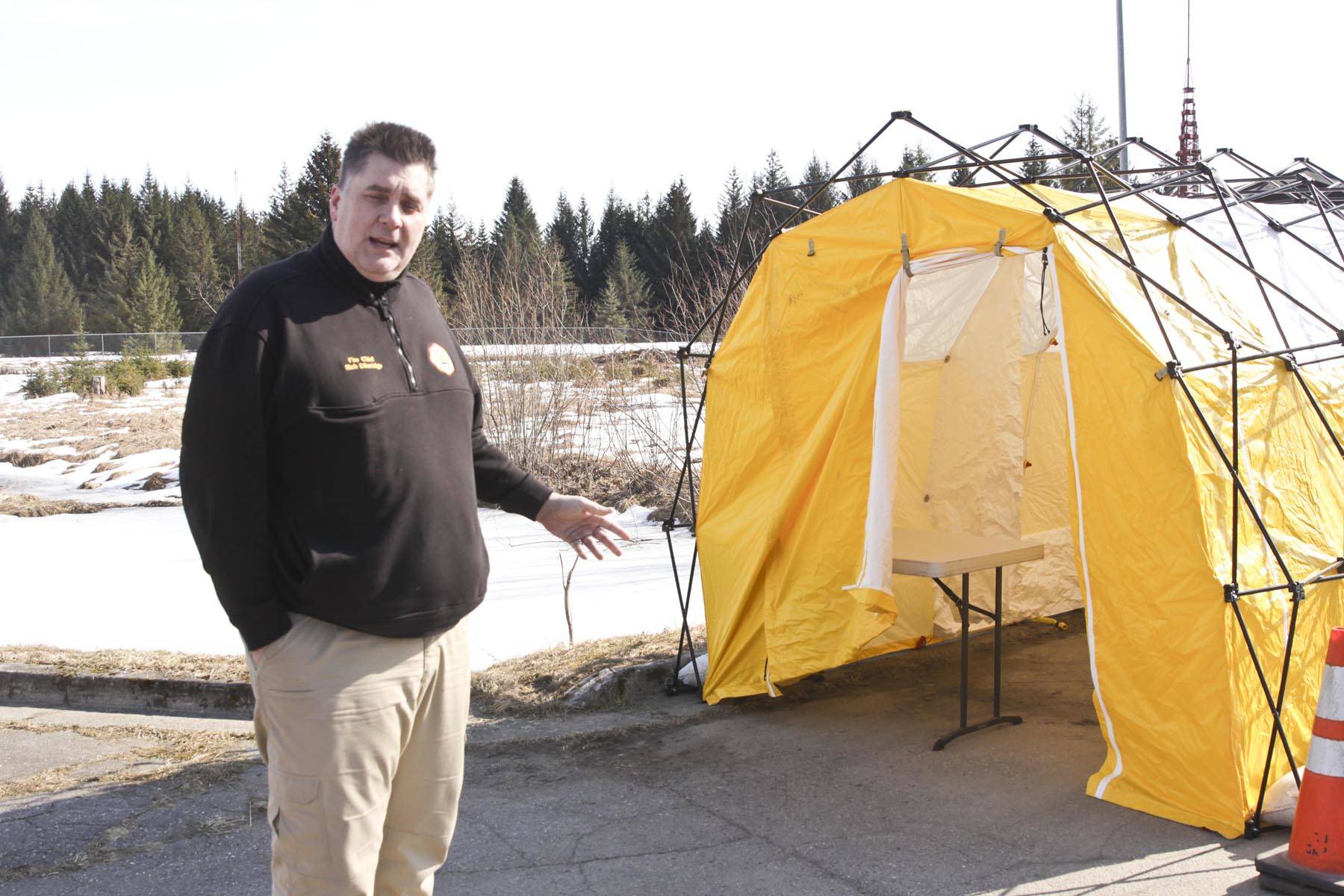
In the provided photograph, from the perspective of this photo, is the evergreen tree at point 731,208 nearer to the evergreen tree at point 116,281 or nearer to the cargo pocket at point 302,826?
the evergreen tree at point 116,281

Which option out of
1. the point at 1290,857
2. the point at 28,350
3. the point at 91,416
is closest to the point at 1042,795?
the point at 1290,857

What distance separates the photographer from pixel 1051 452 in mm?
6602

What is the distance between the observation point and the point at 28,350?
46.8 metres

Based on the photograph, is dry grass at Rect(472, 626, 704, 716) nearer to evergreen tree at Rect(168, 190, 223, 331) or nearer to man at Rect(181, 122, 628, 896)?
man at Rect(181, 122, 628, 896)

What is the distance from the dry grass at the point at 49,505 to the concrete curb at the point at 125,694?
850 cm

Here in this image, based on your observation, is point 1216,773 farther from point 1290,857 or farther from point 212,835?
point 212,835

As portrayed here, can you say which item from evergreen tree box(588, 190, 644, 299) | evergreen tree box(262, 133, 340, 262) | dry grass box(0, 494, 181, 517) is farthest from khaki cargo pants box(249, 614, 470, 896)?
evergreen tree box(588, 190, 644, 299)

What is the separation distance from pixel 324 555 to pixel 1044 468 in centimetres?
518

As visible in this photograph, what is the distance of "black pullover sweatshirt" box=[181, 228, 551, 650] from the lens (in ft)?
7.28

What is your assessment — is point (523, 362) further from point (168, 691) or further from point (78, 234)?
point (78, 234)

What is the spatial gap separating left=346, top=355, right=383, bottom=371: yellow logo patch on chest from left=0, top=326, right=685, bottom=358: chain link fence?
46.7 inches

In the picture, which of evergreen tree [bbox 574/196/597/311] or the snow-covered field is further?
evergreen tree [bbox 574/196/597/311]

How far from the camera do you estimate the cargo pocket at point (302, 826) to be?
2279mm

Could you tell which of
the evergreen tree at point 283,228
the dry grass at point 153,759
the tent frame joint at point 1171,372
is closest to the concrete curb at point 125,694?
the dry grass at point 153,759
